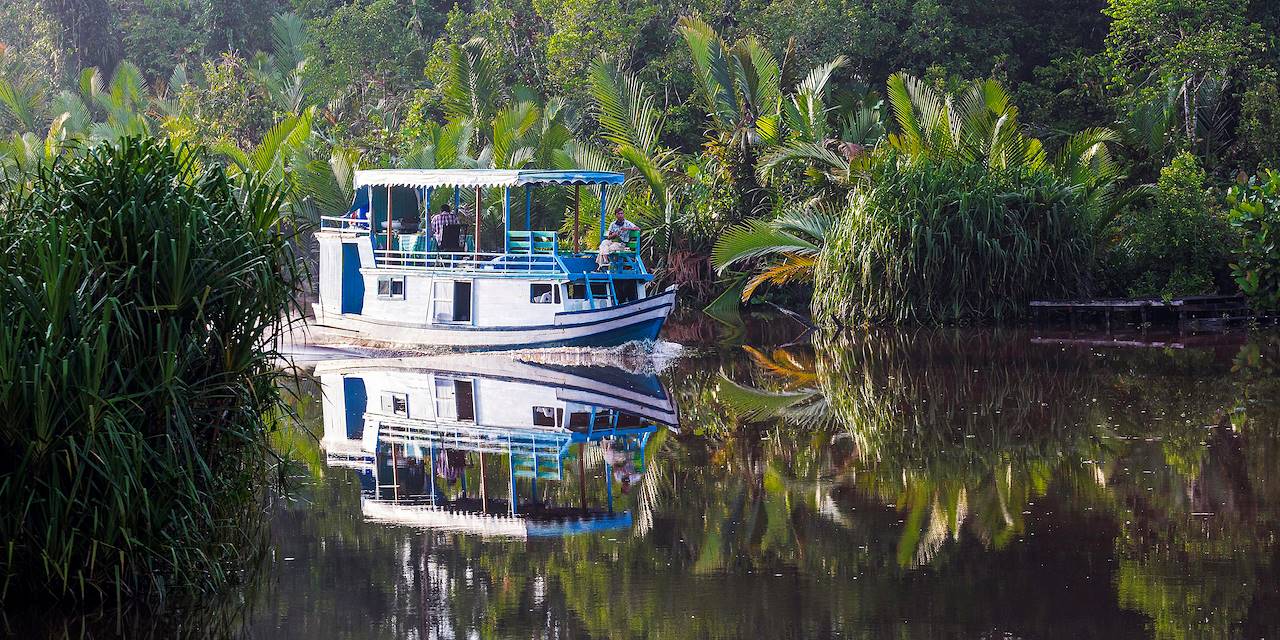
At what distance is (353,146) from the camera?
34531 mm

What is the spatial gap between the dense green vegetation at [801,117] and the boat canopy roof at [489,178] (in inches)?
96.8

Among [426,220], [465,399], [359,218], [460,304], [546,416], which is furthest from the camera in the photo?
[359,218]

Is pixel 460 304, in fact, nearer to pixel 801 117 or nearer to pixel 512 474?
pixel 801 117

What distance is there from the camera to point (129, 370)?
8109 mm

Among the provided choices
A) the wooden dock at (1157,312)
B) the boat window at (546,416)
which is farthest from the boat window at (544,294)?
the wooden dock at (1157,312)

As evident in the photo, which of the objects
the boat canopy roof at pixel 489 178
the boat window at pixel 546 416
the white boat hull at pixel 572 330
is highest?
the boat canopy roof at pixel 489 178

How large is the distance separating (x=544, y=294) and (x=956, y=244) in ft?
21.6

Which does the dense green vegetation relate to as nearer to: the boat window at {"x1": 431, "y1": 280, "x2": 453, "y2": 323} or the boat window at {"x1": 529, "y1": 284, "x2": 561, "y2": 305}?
the boat window at {"x1": 431, "y1": 280, "x2": 453, "y2": 323}

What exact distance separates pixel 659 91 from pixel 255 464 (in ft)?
86.5

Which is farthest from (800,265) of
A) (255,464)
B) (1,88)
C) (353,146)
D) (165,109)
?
(1,88)

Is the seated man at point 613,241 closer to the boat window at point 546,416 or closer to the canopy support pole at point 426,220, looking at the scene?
the canopy support pole at point 426,220

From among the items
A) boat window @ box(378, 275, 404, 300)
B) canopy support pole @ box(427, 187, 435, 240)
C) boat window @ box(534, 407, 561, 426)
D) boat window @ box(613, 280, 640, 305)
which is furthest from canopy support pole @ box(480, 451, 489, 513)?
canopy support pole @ box(427, 187, 435, 240)

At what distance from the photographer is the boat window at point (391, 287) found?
923 inches

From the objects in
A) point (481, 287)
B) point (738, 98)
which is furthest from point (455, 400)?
point (738, 98)
